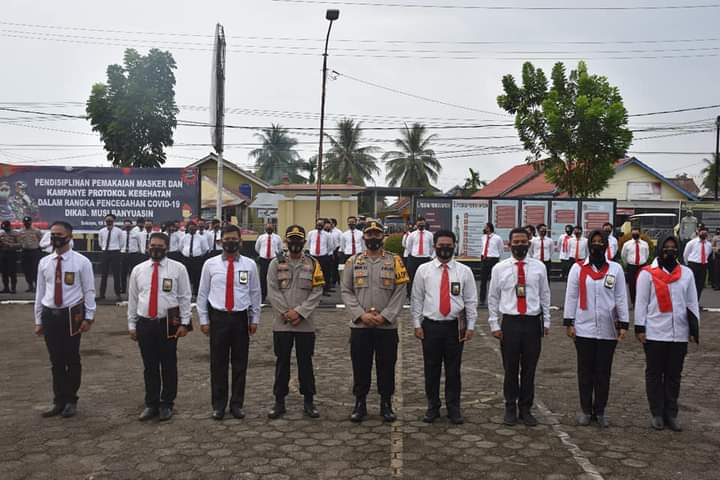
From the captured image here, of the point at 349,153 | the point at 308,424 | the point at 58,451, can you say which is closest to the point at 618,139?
the point at 308,424

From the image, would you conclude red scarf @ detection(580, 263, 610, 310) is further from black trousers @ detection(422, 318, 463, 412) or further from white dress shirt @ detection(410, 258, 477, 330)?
black trousers @ detection(422, 318, 463, 412)

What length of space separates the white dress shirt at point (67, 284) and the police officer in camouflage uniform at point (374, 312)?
2659mm

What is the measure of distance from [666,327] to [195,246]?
11831mm

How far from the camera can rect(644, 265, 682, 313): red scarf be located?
6.25 meters

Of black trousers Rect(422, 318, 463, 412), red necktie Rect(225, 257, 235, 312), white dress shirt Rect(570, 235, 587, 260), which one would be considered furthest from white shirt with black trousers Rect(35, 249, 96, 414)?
white dress shirt Rect(570, 235, 587, 260)

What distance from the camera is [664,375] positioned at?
20.7 ft

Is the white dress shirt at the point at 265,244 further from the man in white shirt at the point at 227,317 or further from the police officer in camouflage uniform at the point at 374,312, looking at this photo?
the police officer in camouflage uniform at the point at 374,312

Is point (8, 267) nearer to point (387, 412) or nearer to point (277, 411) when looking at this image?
point (277, 411)

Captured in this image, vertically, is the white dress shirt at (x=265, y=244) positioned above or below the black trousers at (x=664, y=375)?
above

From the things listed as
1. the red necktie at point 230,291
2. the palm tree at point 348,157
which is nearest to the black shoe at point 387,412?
the red necktie at point 230,291

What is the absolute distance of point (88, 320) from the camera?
6.79 m

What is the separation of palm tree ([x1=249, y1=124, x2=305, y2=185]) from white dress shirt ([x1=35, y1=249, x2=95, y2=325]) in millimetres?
54197

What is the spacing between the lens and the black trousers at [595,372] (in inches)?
245

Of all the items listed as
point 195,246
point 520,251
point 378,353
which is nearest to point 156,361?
point 378,353
